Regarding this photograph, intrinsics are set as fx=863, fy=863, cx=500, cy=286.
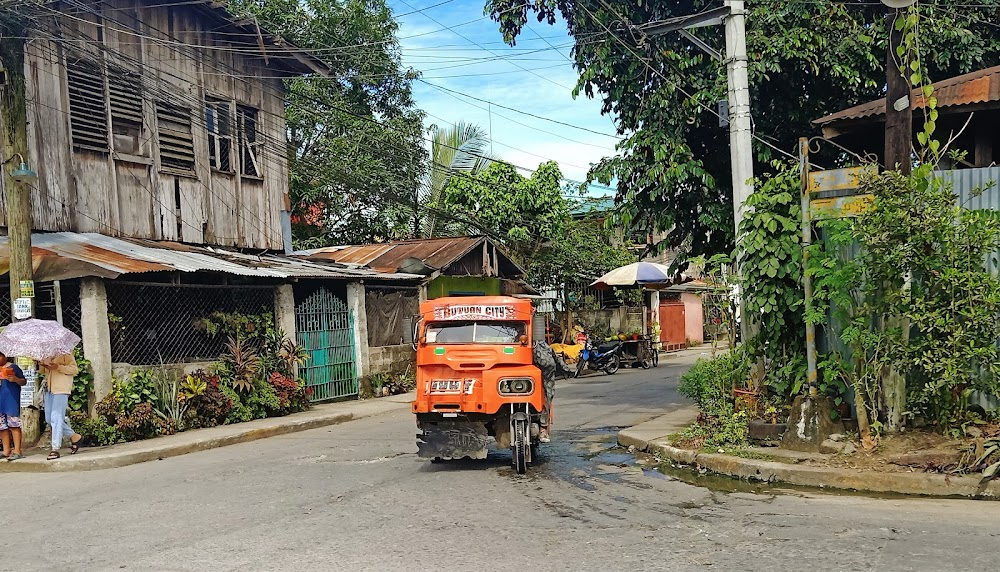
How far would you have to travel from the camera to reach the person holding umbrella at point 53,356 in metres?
10.9

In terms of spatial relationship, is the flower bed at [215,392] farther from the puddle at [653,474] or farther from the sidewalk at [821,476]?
the puddle at [653,474]

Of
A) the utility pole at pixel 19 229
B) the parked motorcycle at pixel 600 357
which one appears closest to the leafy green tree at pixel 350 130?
the parked motorcycle at pixel 600 357

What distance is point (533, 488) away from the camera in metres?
8.51

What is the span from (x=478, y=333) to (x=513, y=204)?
19.0 metres

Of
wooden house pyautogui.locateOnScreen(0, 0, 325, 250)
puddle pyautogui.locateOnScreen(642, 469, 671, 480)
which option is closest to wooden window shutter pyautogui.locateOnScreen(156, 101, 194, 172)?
wooden house pyautogui.locateOnScreen(0, 0, 325, 250)

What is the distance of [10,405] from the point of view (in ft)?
37.8

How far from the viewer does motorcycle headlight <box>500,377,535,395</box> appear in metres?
9.32

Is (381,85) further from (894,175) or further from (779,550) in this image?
(779,550)

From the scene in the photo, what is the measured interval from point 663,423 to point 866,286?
4501mm

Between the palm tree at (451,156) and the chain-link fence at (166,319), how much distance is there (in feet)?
45.7

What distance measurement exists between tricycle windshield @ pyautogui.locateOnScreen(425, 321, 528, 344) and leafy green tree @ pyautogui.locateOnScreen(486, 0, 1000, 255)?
13.9 ft

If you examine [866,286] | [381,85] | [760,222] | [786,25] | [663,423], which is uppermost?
[381,85]

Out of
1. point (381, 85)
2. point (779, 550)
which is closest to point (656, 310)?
point (381, 85)

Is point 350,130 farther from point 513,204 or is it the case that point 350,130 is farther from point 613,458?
point 613,458
